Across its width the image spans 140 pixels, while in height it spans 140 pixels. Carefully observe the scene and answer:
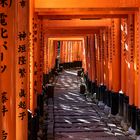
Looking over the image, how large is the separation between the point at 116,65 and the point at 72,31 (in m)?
6.21

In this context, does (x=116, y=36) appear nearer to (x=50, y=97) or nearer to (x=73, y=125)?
(x=73, y=125)

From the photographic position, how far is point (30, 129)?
1112 centimetres

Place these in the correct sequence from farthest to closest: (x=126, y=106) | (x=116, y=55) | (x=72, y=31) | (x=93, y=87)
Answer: (x=93, y=87) < (x=72, y=31) < (x=116, y=55) < (x=126, y=106)

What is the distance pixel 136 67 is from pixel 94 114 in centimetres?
637

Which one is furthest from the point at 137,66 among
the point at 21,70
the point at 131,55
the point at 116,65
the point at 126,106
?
the point at 21,70

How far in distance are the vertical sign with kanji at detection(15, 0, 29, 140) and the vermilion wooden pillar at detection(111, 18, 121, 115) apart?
9217mm

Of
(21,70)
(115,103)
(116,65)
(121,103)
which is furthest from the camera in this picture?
(115,103)

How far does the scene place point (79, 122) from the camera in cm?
1669

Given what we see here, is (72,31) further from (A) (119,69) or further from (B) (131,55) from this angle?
(B) (131,55)

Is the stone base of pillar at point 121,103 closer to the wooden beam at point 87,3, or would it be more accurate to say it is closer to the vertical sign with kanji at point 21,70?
the wooden beam at point 87,3

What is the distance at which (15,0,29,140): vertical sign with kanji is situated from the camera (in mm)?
7395

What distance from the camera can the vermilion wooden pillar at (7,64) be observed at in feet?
17.6

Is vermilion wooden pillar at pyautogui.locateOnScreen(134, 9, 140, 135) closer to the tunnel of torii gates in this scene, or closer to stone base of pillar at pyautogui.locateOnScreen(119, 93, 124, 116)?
the tunnel of torii gates

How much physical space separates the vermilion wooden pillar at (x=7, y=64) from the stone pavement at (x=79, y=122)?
27.1ft
